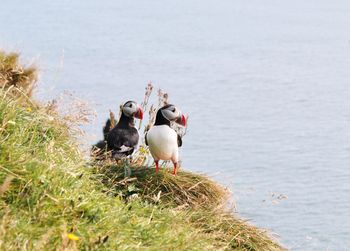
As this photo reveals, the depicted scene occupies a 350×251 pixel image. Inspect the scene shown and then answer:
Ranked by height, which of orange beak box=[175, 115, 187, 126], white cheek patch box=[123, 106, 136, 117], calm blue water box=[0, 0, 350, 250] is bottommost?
orange beak box=[175, 115, 187, 126]

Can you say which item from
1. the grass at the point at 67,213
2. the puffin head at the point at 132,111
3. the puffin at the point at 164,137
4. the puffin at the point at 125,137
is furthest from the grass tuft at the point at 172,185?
the puffin head at the point at 132,111

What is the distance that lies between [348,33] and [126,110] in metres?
54.2

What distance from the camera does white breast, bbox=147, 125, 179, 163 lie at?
9320mm

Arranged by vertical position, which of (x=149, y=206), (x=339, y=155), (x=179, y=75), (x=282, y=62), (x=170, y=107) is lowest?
(x=149, y=206)

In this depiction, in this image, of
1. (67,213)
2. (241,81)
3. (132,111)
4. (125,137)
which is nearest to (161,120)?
(125,137)

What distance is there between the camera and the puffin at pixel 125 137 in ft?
31.7

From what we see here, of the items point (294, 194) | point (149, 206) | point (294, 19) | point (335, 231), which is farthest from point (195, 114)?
point (294, 19)

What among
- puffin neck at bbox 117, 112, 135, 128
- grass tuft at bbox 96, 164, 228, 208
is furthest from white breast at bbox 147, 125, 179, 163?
puffin neck at bbox 117, 112, 135, 128

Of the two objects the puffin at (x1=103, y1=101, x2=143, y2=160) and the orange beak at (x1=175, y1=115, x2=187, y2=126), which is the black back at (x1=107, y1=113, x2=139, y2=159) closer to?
the puffin at (x1=103, y1=101, x2=143, y2=160)

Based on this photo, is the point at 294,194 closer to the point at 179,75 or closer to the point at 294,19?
the point at 179,75

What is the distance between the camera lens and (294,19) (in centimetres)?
7131

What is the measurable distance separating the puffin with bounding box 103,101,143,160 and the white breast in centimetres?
37

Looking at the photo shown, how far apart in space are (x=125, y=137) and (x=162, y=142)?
537 mm

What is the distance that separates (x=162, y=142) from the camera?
30.6 ft
